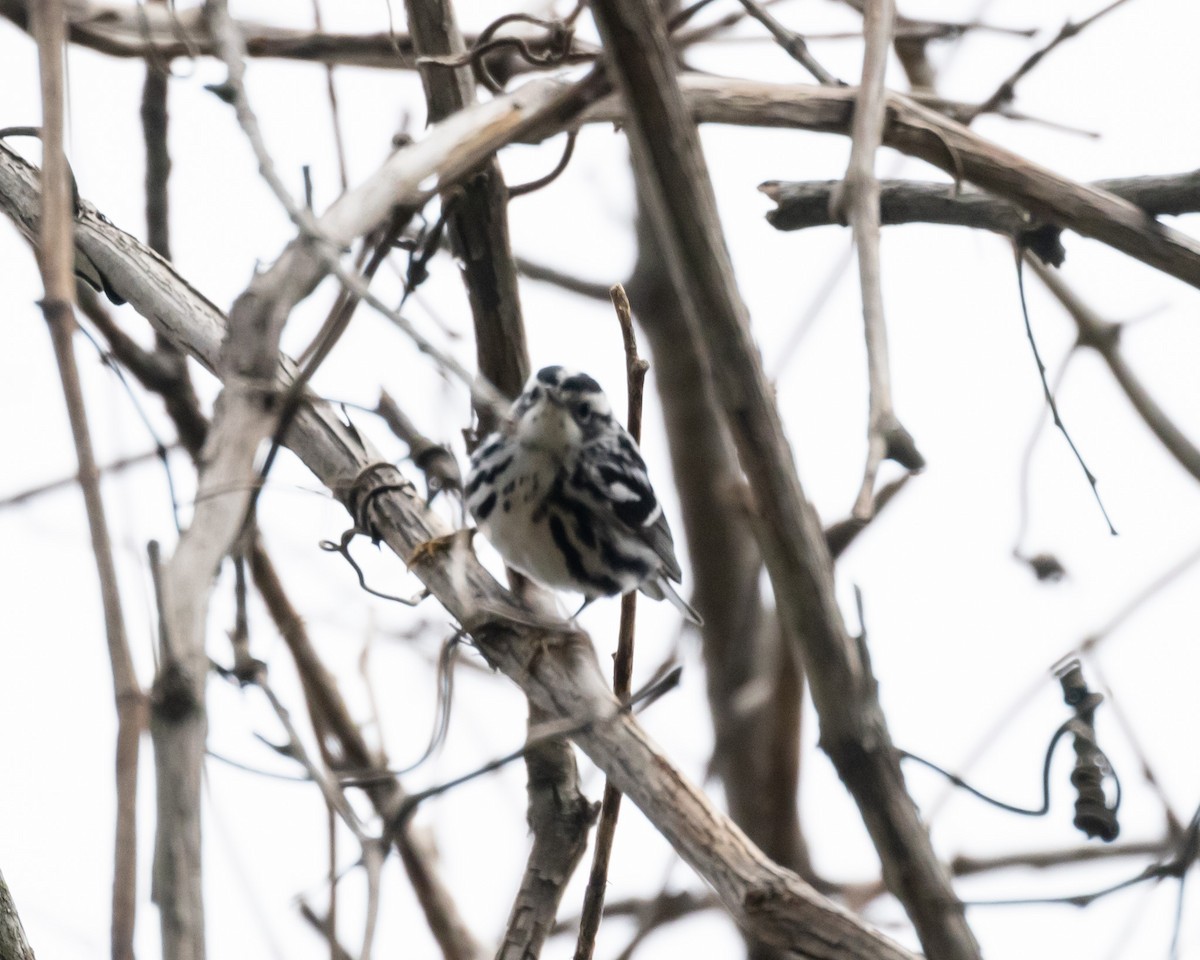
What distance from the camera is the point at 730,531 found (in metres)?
5.94

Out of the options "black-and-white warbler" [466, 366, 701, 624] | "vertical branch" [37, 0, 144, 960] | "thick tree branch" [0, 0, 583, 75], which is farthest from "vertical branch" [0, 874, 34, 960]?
"thick tree branch" [0, 0, 583, 75]

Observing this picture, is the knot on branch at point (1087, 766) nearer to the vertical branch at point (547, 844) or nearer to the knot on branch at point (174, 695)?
the knot on branch at point (174, 695)

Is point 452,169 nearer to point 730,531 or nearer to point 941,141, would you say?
point 941,141

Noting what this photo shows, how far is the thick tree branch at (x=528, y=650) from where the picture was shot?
53.4 inches

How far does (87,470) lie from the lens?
0.72m

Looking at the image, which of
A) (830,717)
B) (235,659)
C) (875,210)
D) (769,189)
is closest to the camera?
(830,717)

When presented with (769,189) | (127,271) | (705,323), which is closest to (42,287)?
(705,323)

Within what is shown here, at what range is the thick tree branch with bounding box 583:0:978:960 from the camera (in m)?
0.86

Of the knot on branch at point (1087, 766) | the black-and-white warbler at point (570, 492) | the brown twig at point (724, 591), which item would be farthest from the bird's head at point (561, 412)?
the knot on branch at point (1087, 766)

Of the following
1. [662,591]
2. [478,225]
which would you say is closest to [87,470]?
[478,225]

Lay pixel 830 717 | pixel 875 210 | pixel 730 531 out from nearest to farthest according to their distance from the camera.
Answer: pixel 830 717 < pixel 875 210 < pixel 730 531

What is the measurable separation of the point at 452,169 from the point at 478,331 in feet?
3.74

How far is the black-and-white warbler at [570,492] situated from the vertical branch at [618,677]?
38.5 inches

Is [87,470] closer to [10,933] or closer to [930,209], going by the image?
[10,933]
